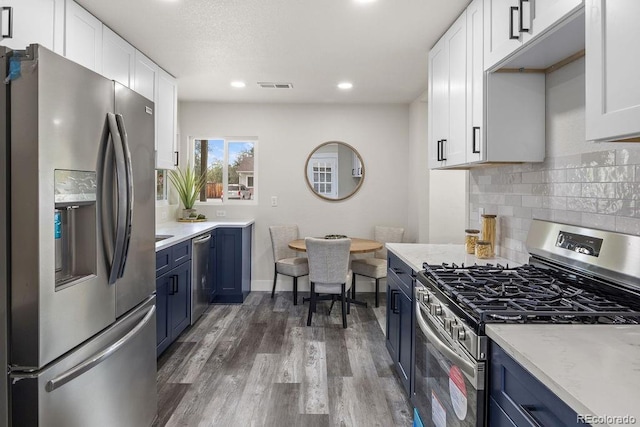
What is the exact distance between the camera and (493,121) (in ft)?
6.90

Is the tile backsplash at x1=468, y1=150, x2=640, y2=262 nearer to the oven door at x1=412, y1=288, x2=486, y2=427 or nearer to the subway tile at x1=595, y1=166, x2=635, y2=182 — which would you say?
the subway tile at x1=595, y1=166, x2=635, y2=182

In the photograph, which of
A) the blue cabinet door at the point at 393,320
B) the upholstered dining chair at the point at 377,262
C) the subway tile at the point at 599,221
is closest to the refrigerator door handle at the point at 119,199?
the blue cabinet door at the point at 393,320

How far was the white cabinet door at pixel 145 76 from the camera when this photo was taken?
3.20m

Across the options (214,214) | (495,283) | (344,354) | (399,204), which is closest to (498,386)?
(495,283)

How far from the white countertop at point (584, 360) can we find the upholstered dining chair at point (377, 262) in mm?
3209

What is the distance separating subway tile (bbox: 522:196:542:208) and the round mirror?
299cm

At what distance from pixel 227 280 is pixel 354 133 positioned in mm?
2367

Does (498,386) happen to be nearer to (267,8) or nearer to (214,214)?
(267,8)

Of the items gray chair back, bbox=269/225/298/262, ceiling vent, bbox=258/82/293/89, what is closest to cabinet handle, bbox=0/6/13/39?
ceiling vent, bbox=258/82/293/89

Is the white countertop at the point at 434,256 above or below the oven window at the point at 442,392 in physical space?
above

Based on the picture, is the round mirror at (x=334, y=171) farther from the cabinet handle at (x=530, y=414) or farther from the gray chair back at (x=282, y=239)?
the cabinet handle at (x=530, y=414)

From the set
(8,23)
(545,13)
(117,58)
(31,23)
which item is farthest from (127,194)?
(545,13)

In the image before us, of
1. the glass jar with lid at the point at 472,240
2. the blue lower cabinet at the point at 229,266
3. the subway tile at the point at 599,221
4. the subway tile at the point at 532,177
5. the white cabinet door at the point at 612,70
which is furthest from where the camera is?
the blue lower cabinet at the point at 229,266

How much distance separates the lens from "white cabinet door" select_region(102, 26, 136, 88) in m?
2.73
